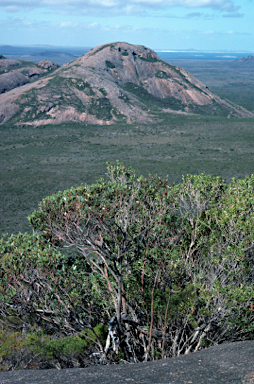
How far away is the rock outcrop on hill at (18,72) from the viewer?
11115 cm

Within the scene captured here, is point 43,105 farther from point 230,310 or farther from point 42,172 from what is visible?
point 230,310

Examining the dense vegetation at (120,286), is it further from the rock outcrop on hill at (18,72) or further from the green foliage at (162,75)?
the green foliage at (162,75)

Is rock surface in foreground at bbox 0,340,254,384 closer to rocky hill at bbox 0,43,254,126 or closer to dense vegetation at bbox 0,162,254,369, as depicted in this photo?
dense vegetation at bbox 0,162,254,369

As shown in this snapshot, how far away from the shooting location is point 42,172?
5775cm

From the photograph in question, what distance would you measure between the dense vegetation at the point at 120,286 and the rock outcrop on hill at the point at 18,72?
108 meters

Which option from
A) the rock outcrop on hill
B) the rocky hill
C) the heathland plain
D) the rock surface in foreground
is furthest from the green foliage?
the rock surface in foreground

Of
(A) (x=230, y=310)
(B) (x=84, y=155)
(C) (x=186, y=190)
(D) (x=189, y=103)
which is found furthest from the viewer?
(D) (x=189, y=103)

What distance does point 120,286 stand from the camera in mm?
11445

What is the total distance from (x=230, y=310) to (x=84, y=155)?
199 ft

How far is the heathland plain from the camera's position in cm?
5059

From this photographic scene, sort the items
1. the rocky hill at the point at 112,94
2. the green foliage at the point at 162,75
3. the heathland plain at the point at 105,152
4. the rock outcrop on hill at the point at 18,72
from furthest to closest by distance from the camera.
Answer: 1. the green foliage at the point at 162,75
2. the rock outcrop on hill at the point at 18,72
3. the rocky hill at the point at 112,94
4. the heathland plain at the point at 105,152

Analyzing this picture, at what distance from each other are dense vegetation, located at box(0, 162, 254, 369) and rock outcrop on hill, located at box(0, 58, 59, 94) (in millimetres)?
107930

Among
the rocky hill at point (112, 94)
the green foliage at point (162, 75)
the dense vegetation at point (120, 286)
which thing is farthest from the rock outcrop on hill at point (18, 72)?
the dense vegetation at point (120, 286)

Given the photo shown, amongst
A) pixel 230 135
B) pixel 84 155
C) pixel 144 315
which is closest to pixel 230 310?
pixel 144 315
